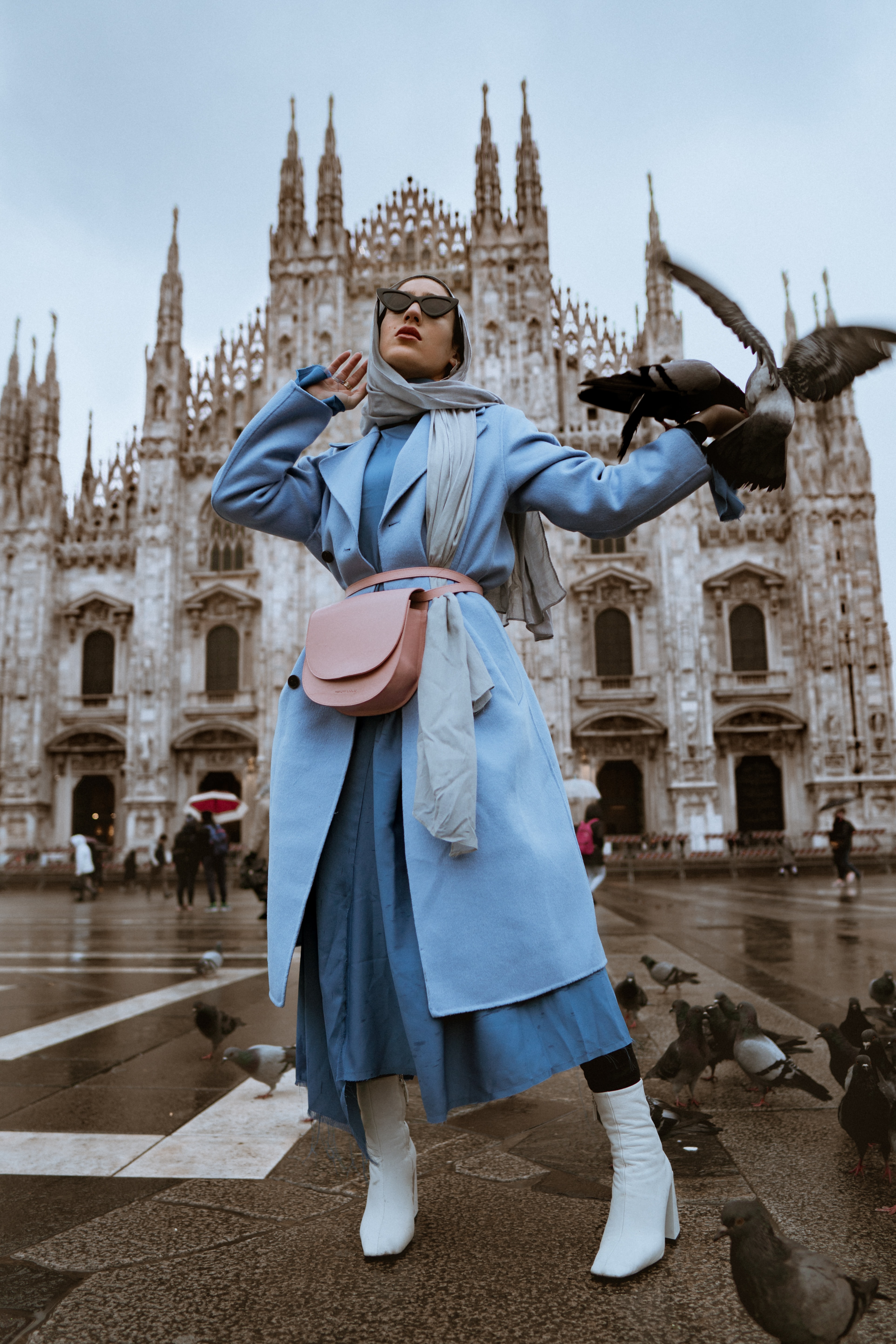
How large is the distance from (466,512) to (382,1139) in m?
1.16

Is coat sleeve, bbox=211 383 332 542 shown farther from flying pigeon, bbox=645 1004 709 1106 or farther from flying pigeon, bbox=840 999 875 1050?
flying pigeon, bbox=840 999 875 1050

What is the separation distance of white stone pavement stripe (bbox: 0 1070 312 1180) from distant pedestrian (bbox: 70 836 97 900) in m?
14.0

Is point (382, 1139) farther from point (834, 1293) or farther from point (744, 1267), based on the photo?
point (834, 1293)

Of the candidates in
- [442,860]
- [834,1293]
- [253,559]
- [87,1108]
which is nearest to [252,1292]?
[442,860]

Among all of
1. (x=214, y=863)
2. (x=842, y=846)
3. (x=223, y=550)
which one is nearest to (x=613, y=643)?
(x=223, y=550)

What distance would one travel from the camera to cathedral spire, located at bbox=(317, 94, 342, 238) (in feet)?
85.8

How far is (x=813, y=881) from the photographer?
17.0m

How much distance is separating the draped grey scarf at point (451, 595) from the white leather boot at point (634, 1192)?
20.1 inches

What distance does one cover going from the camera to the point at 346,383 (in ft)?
6.96

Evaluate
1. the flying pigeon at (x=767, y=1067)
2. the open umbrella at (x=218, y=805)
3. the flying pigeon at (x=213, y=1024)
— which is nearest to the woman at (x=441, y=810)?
the flying pigeon at (x=767, y=1067)

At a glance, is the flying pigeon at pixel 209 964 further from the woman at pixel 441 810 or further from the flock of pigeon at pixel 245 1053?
the woman at pixel 441 810

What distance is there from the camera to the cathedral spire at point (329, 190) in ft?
85.8

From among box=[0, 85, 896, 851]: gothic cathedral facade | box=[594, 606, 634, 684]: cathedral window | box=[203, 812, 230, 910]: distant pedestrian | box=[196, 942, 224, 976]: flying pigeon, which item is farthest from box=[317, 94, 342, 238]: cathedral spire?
box=[196, 942, 224, 976]: flying pigeon

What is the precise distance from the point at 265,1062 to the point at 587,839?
585 cm
